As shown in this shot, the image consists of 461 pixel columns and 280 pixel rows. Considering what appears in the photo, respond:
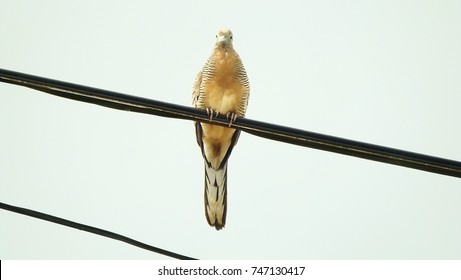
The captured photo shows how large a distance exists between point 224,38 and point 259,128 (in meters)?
3.56

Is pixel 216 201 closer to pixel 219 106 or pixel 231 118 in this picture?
pixel 219 106

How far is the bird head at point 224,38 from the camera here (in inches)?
285

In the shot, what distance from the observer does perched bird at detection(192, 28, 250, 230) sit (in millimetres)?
6926

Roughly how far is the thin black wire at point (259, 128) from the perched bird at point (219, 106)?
2.81 m

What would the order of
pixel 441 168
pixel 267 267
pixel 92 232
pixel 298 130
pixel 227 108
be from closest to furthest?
1. pixel 441 168
2. pixel 298 130
3. pixel 92 232
4. pixel 267 267
5. pixel 227 108

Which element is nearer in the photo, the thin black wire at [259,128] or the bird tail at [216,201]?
the thin black wire at [259,128]

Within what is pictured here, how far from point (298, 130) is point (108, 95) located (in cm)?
119

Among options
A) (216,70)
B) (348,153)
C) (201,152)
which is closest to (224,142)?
(201,152)

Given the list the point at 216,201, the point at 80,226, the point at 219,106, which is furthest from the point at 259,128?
the point at 216,201

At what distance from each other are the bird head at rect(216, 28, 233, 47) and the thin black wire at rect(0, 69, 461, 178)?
3306 millimetres

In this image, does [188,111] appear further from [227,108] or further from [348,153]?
[227,108]

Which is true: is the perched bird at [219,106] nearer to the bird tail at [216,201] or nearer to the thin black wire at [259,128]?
the bird tail at [216,201]

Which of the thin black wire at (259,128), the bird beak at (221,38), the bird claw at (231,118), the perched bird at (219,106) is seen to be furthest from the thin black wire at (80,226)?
the bird beak at (221,38)

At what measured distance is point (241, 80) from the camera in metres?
7.02
